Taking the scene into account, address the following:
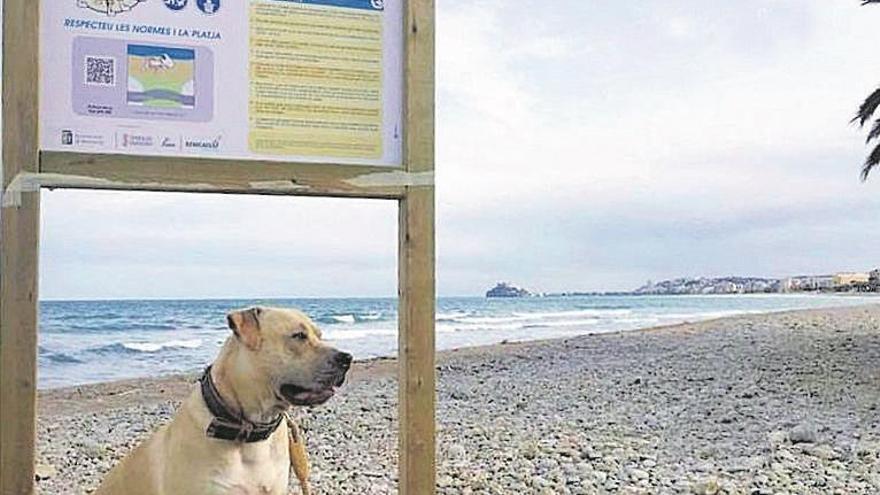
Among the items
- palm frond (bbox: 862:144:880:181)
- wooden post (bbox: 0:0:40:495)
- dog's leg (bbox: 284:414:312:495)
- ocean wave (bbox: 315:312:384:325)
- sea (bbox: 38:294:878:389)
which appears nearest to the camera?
wooden post (bbox: 0:0:40:495)

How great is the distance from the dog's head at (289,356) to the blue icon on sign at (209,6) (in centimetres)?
81

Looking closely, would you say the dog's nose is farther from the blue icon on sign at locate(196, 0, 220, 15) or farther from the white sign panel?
the blue icon on sign at locate(196, 0, 220, 15)

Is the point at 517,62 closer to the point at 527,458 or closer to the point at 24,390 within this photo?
the point at 527,458

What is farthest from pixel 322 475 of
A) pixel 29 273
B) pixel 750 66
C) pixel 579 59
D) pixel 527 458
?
pixel 750 66

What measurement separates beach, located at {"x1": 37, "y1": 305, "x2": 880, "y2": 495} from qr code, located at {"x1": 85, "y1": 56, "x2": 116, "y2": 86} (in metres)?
3.64

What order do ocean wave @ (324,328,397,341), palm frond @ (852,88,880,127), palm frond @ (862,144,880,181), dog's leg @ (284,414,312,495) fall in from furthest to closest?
1. ocean wave @ (324,328,397,341)
2. palm frond @ (862,144,880,181)
3. palm frond @ (852,88,880,127)
4. dog's leg @ (284,414,312,495)

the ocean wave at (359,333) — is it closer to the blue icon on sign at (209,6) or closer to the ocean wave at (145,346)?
the ocean wave at (145,346)

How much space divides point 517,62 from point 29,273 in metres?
13.2

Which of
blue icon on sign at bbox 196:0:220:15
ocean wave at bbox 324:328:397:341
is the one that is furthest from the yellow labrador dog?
ocean wave at bbox 324:328:397:341

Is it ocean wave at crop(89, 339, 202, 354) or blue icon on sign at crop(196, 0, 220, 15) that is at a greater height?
blue icon on sign at crop(196, 0, 220, 15)

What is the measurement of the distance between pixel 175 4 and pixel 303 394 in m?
1.09

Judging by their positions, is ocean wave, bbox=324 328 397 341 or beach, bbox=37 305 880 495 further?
ocean wave, bbox=324 328 397 341

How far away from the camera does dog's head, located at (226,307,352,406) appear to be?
260 cm

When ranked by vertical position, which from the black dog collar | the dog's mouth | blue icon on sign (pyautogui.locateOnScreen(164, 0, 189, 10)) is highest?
blue icon on sign (pyautogui.locateOnScreen(164, 0, 189, 10))
